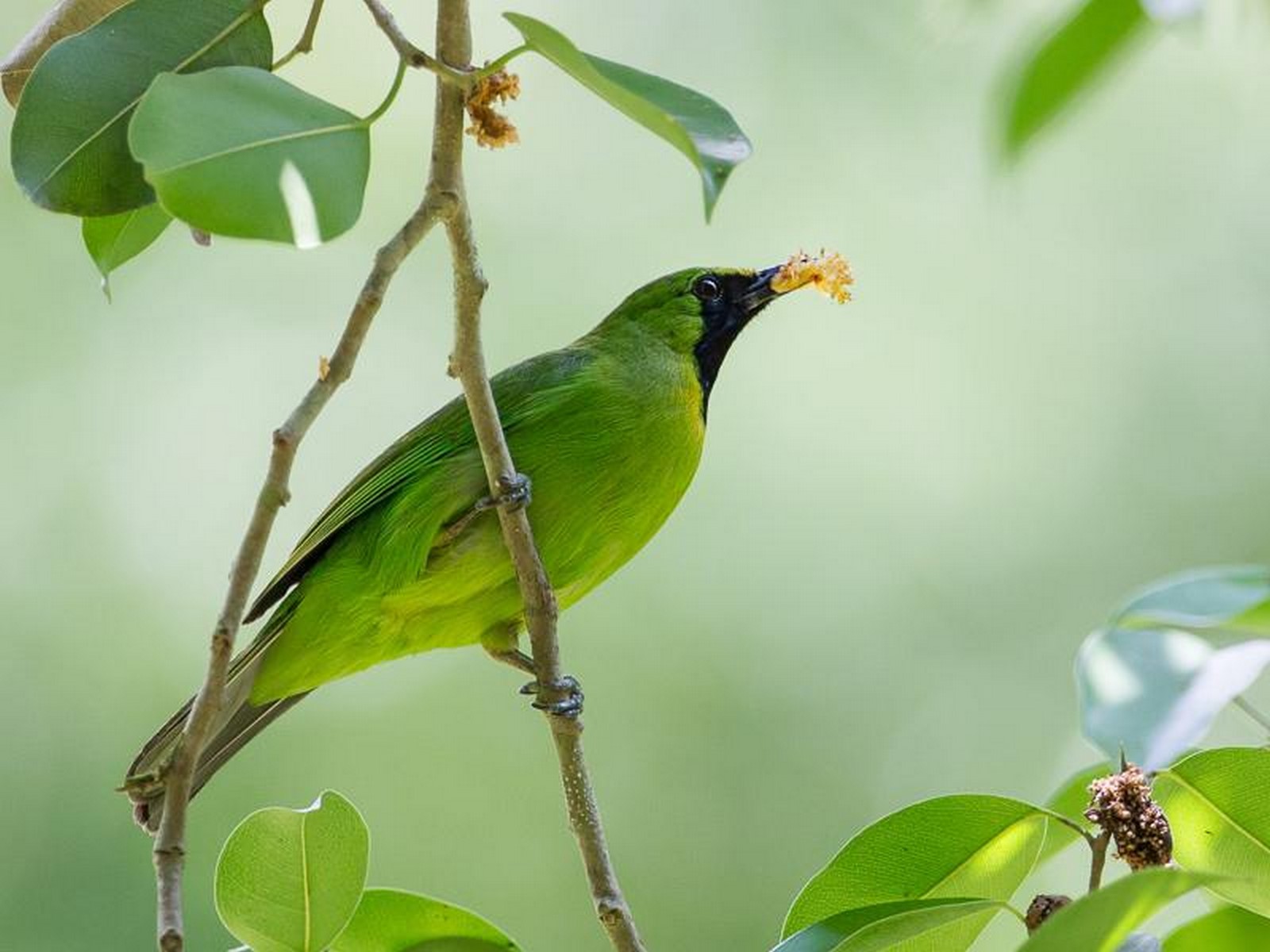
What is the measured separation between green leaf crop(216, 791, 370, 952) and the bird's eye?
2.20m

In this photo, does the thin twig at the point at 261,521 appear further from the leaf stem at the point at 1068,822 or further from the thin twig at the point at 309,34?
the leaf stem at the point at 1068,822

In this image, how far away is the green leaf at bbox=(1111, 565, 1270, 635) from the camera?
209 centimetres

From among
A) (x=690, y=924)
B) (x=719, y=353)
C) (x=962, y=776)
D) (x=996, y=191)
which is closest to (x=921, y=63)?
(x=962, y=776)

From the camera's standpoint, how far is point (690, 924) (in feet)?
23.3

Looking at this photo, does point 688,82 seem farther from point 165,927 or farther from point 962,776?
point 165,927

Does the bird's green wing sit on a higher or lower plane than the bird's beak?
lower

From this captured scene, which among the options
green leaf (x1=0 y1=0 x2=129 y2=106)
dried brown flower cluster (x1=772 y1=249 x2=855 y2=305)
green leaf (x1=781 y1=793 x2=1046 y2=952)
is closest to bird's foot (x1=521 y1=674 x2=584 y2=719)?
green leaf (x1=781 y1=793 x2=1046 y2=952)

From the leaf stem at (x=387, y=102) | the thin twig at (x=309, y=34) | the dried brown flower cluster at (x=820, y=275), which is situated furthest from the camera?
the dried brown flower cluster at (x=820, y=275)

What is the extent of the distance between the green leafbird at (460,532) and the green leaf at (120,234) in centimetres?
99

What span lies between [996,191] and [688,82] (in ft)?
22.4

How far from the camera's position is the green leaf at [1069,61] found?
111 centimetres

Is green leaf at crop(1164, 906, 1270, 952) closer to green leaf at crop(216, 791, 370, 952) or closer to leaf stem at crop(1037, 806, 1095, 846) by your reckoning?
leaf stem at crop(1037, 806, 1095, 846)

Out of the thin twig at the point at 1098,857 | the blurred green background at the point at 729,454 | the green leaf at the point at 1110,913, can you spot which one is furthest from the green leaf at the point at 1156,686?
the blurred green background at the point at 729,454

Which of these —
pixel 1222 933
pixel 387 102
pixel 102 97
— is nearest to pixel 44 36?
pixel 102 97
